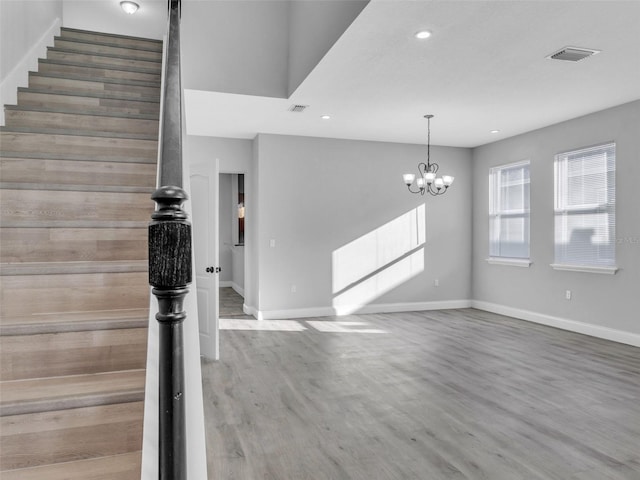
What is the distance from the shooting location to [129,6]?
5.27 m

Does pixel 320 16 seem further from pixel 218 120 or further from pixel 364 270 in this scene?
pixel 364 270

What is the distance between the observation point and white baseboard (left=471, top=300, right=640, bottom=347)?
16.1 feet

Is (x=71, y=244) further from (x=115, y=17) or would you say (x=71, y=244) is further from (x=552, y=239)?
(x=552, y=239)

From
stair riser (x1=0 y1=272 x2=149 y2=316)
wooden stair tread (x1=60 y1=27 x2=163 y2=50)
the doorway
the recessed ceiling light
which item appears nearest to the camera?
stair riser (x1=0 y1=272 x2=149 y2=316)

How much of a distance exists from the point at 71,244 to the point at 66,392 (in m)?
0.85

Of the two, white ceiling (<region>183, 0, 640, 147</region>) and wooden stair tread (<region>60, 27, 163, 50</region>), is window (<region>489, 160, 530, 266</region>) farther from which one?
wooden stair tread (<region>60, 27, 163, 50</region>)

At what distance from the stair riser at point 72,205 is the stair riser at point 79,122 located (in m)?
0.66

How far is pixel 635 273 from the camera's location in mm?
4809

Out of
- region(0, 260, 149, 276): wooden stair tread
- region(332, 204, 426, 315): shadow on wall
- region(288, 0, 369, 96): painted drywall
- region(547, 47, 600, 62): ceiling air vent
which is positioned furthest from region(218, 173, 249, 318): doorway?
region(0, 260, 149, 276): wooden stair tread

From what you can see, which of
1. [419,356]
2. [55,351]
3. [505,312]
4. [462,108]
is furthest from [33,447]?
[505,312]

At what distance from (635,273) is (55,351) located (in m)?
5.48

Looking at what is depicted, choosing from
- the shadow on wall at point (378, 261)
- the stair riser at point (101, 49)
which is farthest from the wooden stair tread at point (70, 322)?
the shadow on wall at point (378, 261)

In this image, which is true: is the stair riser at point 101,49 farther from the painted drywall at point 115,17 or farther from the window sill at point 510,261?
the window sill at point 510,261

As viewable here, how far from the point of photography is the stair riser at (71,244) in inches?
79.4
